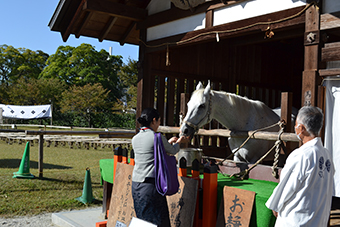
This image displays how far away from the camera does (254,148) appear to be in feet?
15.4

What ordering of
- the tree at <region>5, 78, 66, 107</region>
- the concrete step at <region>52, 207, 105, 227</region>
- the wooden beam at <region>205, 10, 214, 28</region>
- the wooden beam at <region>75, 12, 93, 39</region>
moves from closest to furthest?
the concrete step at <region>52, 207, 105, 227</region> < the wooden beam at <region>205, 10, 214, 28</region> < the wooden beam at <region>75, 12, 93, 39</region> < the tree at <region>5, 78, 66, 107</region>

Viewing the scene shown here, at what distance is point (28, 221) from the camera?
5.40 metres

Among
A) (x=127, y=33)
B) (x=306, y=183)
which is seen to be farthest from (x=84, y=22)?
(x=306, y=183)

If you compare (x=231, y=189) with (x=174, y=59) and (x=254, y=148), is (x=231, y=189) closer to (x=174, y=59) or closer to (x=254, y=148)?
(x=254, y=148)

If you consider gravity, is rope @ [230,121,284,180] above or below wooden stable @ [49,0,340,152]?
below

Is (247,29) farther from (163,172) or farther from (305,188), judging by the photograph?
(305,188)

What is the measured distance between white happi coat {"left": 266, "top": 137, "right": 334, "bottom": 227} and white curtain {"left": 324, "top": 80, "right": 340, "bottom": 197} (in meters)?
1.96

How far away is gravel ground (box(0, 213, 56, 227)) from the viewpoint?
17.2 ft

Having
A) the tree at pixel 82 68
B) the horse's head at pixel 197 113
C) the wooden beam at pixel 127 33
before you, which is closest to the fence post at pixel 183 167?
the horse's head at pixel 197 113

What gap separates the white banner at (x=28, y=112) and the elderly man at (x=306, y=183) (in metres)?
28.8

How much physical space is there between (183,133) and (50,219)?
10.5ft

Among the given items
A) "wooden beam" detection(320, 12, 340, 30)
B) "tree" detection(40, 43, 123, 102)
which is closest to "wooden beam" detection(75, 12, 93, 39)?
"wooden beam" detection(320, 12, 340, 30)

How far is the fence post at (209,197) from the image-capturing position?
322cm

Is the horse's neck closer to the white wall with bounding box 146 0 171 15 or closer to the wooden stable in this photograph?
the wooden stable
